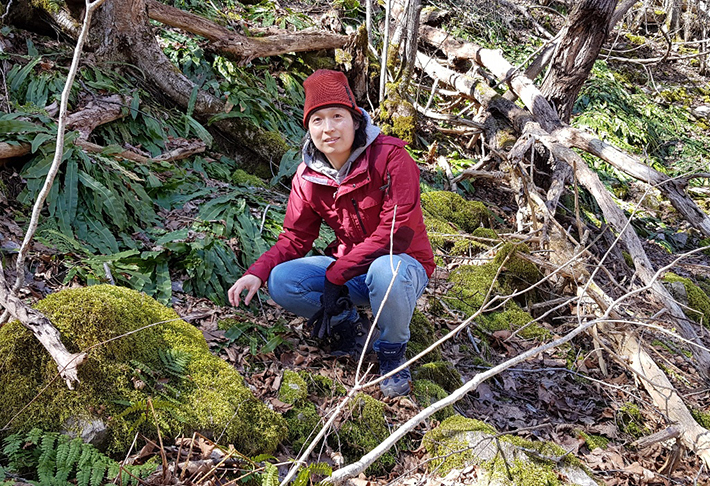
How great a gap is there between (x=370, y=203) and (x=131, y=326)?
1519mm

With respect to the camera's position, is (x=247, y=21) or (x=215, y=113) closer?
(x=215, y=113)

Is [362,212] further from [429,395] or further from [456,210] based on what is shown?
[456,210]

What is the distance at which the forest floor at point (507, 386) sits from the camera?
311 centimetres

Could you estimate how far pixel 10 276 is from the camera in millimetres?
3139

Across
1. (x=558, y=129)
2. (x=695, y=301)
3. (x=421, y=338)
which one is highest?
(x=558, y=129)

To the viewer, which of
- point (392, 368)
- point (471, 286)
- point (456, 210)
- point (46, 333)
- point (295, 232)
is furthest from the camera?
point (456, 210)

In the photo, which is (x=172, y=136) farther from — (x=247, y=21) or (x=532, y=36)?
(x=532, y=36)

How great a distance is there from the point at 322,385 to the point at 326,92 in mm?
1735

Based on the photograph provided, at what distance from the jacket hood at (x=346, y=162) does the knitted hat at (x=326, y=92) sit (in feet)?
0.55

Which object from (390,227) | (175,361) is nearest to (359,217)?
(390,227)

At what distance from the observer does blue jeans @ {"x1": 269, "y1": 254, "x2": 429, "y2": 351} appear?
3072mm

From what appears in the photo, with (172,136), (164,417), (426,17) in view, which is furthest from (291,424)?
(426,17)

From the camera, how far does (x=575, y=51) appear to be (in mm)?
6988

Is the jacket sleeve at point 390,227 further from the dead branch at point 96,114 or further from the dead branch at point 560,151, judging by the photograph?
the dead branch at point 96,114
